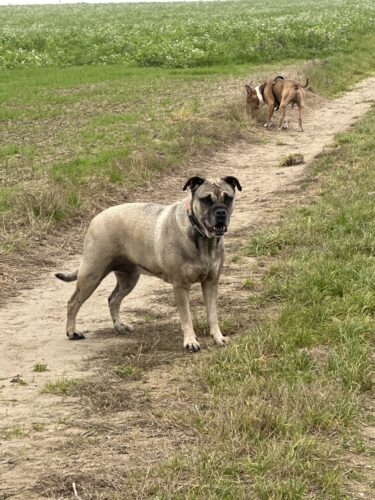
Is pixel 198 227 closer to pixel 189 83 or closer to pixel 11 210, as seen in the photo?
pixel 11 210

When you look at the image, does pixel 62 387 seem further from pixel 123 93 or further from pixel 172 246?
pixel 123 93

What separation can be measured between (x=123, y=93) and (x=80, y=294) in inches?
692

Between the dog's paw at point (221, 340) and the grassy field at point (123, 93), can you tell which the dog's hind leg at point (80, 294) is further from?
the grassy field at point (123, 93)

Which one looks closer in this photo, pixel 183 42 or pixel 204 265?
pixel 204 265

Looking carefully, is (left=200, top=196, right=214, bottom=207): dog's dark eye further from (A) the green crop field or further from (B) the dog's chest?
(A) the green crop field

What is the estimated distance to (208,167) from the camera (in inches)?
632

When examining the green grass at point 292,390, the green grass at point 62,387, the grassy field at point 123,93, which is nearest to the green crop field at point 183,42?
the grassy field at point 123,93

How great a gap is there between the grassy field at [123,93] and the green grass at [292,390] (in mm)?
4055

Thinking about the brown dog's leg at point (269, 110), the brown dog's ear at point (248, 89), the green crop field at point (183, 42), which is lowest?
the green crop field at point (183, 42)

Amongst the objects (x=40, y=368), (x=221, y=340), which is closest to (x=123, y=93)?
(x=221, y=340)

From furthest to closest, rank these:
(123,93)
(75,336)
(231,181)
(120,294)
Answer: (123,93) < (120,294) < (75,336) < (231,181)

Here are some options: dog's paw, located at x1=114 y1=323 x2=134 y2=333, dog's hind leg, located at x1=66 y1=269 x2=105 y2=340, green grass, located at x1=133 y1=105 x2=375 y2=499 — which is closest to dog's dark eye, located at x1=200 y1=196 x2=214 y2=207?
green grass, located at x1=133 y1=105 x2=375 y2=499

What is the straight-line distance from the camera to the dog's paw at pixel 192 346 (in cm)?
701

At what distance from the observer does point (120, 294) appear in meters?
8.05
